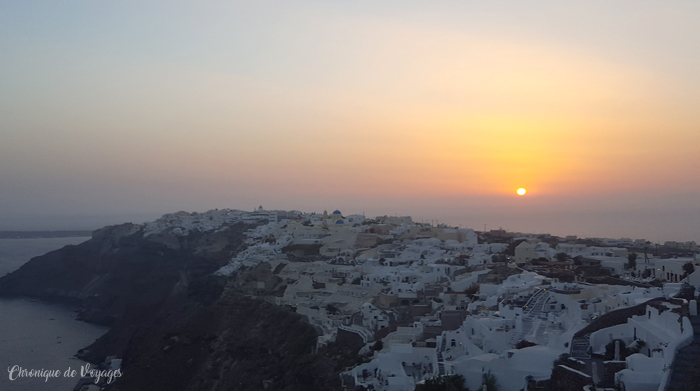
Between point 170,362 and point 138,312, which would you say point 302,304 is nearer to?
point 170,362

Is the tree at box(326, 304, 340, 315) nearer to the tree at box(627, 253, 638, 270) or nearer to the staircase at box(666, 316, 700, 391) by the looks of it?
the tree at box(627, 253, 638, 270)

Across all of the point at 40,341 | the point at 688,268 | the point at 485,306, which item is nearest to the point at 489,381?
the point at 485,306

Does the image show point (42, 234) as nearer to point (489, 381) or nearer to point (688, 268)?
point (688, 268)

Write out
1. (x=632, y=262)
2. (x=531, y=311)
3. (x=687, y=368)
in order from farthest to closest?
(x=632, y=262) < (x=531, y=311) < (x=687, y=368)

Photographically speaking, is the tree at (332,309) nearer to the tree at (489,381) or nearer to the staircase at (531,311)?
the staircase at (531,311)

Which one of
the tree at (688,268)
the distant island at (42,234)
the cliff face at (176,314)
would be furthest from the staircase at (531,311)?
the distant island at (42,234)

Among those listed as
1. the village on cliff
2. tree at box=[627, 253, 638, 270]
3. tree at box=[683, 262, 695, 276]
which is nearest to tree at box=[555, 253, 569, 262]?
the village on cliff
